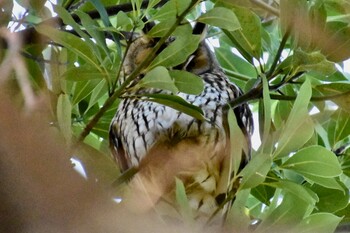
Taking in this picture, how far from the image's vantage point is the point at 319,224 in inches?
32.5

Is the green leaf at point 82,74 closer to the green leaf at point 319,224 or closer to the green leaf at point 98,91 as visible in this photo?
the green leaf at point 98,91

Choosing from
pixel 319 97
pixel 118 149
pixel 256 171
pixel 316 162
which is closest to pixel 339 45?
pixel 319 97

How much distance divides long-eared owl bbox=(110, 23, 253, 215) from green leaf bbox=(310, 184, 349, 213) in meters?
0.13

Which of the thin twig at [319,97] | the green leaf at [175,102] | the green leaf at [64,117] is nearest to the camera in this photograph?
the green leaf at [64,117]

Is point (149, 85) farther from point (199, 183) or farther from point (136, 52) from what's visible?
point (136, 52)

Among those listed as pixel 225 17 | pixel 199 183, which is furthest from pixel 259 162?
pixel 199 183

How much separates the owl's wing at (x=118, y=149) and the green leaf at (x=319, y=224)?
1.67ft

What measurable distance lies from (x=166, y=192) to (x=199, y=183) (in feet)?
0.57

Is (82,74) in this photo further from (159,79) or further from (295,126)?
(295,126)

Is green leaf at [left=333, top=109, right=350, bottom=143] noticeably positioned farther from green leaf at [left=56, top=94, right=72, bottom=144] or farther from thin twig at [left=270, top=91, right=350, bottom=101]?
green leaf at [left=56, top=94, right=72, bottom=144]

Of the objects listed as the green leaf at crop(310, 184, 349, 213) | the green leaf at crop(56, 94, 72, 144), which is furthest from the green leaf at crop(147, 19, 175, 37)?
the green leaf at crop(310, 184, 349, 213)

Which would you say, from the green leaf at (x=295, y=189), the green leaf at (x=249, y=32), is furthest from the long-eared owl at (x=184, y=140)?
the green leaf at (x=295, y=189)

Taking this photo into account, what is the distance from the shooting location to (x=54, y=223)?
13.7 inches

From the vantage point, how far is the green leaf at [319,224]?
2.71 feet
